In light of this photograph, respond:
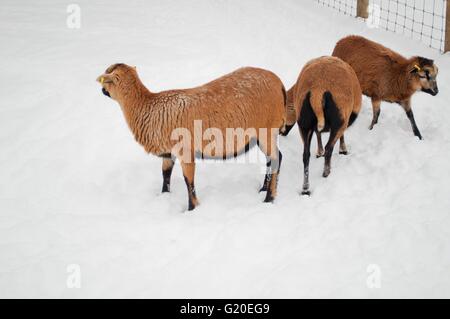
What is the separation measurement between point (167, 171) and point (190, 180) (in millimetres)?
506

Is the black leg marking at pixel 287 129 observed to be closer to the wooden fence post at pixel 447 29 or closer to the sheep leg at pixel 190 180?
the sheep leg at pixel 190 180

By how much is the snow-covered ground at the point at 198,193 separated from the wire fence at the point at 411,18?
611 millimetres

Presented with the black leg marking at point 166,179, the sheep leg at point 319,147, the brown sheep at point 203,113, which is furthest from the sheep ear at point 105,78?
the sheep leg at point 319,147

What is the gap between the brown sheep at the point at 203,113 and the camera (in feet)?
16.7

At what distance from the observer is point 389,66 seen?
21.3 ft

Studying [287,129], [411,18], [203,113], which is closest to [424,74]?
[287,129]

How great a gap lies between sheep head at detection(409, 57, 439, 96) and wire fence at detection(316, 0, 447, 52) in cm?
266

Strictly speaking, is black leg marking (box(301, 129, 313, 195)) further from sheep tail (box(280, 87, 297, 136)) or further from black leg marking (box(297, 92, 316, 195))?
sheep tail (box(280, 87, 297, 136))

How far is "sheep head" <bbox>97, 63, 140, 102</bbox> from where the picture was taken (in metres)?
5.19

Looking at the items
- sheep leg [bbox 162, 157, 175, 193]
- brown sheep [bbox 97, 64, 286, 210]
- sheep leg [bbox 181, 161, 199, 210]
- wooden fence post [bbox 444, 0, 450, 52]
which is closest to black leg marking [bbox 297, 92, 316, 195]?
brown sheep [bbox 97, 64, 286, 210]

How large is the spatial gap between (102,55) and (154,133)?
3859 millimetres

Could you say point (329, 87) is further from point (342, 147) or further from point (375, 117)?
point (375, 117)

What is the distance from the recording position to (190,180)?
5.19 meters
